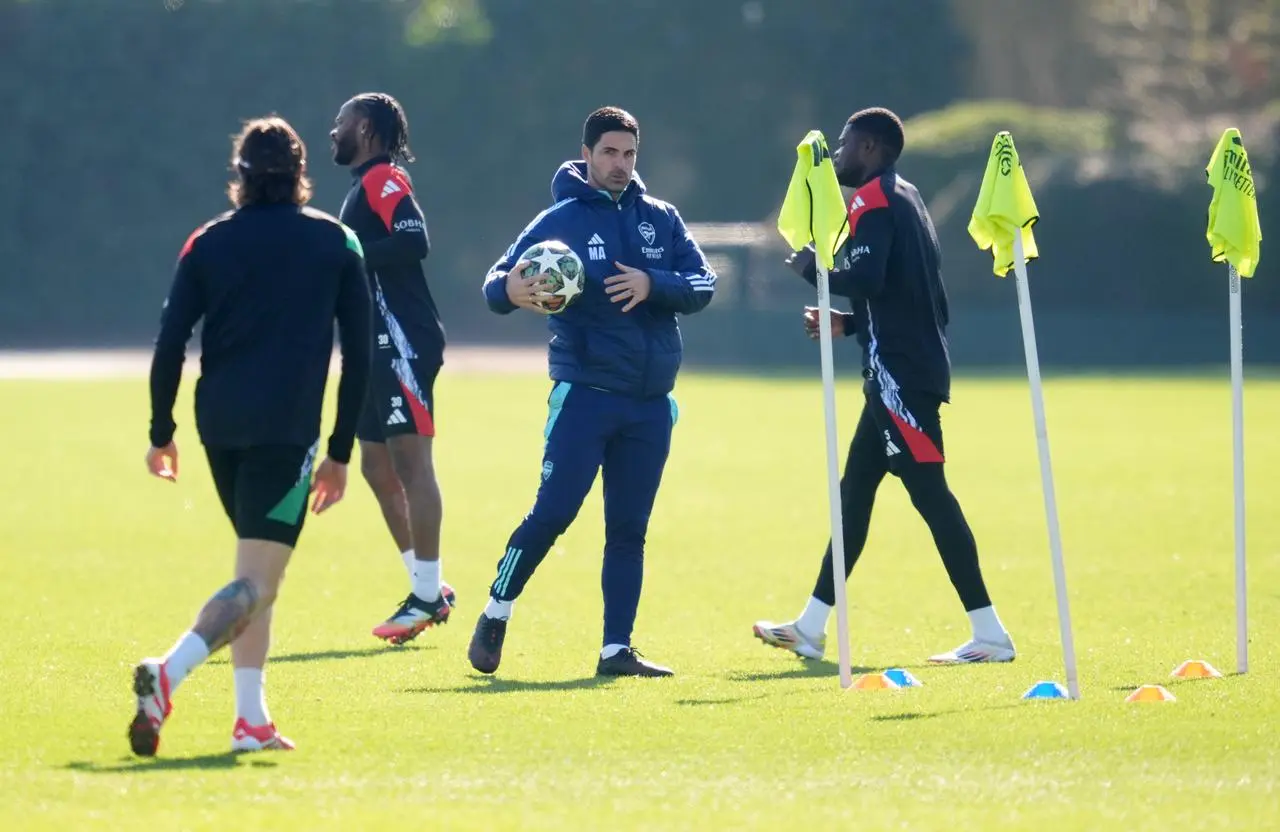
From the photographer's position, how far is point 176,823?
553 centimetres

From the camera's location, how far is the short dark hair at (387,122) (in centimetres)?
974

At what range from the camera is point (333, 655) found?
9.18m

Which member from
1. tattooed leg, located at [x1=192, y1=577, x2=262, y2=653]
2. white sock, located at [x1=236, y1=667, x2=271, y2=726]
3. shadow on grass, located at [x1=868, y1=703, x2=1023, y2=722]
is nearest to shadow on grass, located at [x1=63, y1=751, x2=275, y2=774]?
white sock, located at [x1=236, y1=667, x2=271, y2=726]

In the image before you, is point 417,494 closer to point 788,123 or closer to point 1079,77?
point 788,123

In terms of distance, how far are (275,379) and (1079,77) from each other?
50.6 m

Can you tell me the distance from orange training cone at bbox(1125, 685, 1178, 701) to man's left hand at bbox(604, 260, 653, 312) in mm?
2494

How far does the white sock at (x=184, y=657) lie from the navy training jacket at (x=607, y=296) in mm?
2522

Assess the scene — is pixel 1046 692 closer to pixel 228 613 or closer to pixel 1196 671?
pixel 1196 671

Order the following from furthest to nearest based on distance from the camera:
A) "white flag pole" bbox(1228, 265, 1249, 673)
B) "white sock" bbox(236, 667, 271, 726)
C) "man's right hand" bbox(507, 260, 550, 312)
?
1. "white flag pole" bbox(1228, 265, 1249, 673)
2. "man's right hand" bbox(507, 260, 550, 312)
3. "white sock" bbox(236, 667, 271, 726)

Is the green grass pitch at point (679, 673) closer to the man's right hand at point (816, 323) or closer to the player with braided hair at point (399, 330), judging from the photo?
the player with braided hair at point (399, 330)

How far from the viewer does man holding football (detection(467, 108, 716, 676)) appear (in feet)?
27.8

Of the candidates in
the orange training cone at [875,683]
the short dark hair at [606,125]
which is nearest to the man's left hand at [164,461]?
the short dark hair at [606,125]

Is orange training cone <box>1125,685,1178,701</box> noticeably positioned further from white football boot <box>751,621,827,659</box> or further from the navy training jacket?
the navy training jacket

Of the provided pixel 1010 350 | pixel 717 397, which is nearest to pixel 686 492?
pixel 717 397
